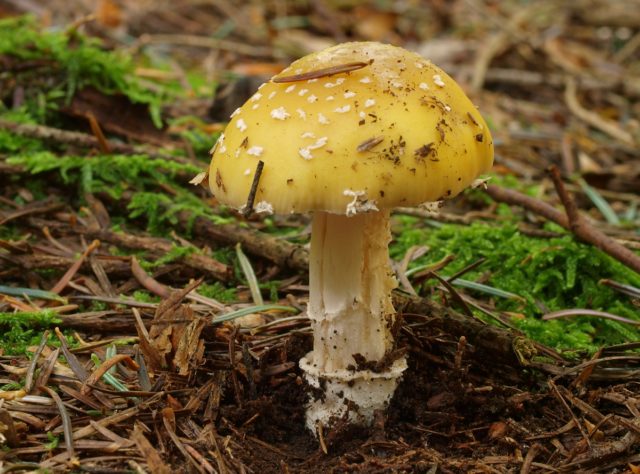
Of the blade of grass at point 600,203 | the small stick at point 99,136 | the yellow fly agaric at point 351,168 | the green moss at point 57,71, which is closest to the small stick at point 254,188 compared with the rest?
the yellow fly agaric at point 351,168

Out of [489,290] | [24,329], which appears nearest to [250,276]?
[24,329]

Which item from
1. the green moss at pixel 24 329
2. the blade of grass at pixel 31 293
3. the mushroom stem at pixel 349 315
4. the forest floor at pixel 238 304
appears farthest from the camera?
the blade of grass at pixel 31 293

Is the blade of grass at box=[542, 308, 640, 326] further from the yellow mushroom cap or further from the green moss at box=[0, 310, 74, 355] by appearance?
the green moss at box=[0, 310, 74, 355]

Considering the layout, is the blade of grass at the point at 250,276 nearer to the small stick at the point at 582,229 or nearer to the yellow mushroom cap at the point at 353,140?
the yellow mushroom cap at the point at 353,140

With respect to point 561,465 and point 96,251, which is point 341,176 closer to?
point 561,465

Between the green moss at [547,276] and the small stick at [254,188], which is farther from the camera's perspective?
the green moss at [547,276]

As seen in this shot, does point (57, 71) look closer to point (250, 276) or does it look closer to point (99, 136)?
point (99, 136)

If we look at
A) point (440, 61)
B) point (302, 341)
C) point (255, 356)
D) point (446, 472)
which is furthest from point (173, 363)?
→ point (440, 61)
